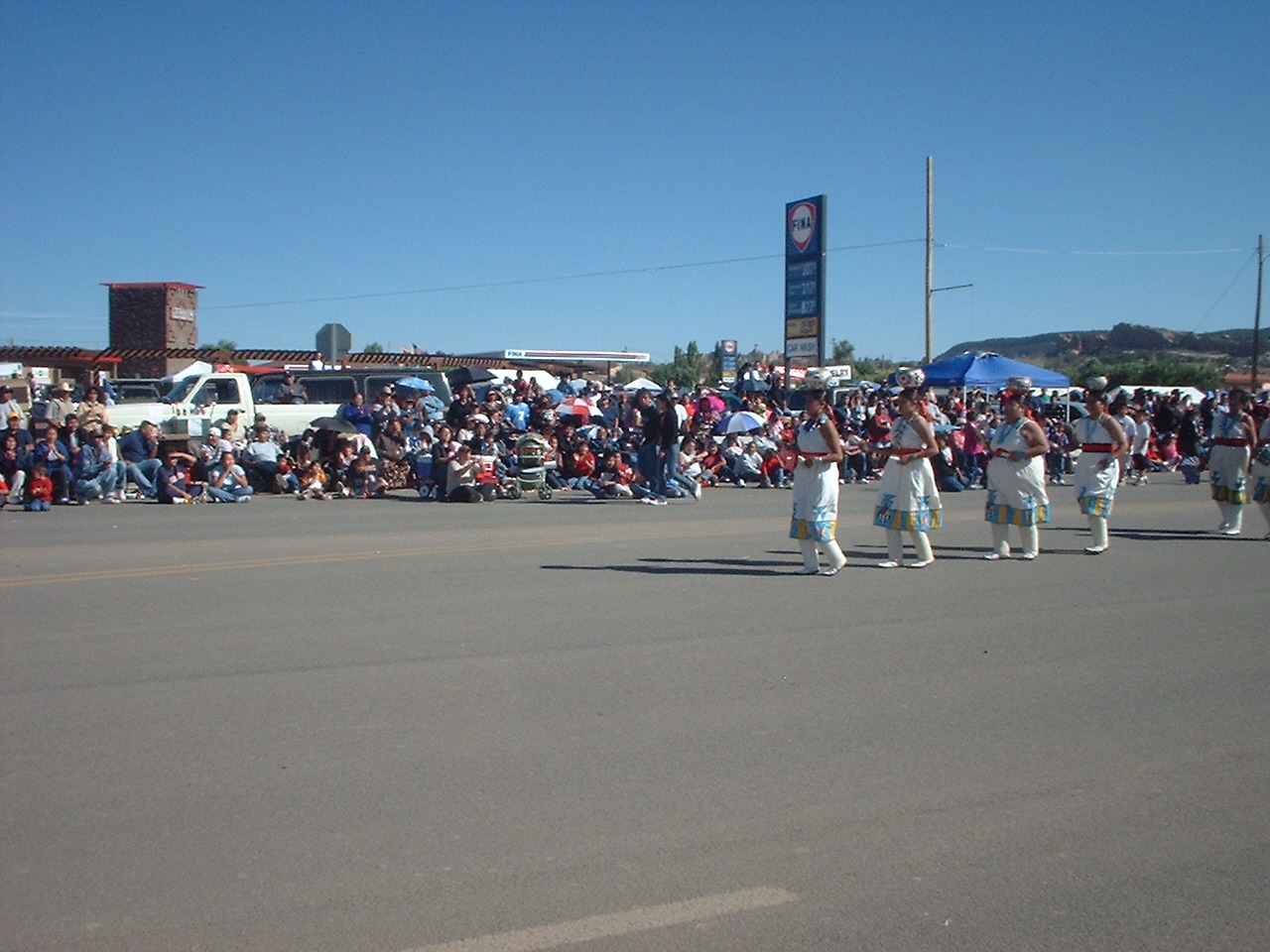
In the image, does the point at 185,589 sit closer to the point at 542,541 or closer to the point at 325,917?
the point at 542,541

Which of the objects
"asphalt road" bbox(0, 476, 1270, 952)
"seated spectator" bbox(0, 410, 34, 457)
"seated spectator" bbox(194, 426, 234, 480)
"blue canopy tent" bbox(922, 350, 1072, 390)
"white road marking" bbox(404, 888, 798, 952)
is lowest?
"white road marking" bbox(404, 888, 798, 952)

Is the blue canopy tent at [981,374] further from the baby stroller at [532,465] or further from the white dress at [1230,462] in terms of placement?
the white dress at [1230,462]

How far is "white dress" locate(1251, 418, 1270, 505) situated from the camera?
1380cm

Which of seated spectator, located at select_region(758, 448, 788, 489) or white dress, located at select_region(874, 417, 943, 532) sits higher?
white dress, located at select_region(874, 417, 943, 532)

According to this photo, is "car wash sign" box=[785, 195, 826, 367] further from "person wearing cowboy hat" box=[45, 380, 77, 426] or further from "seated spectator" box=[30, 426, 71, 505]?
"seated spectator" box=[30, 426, 71, 505]

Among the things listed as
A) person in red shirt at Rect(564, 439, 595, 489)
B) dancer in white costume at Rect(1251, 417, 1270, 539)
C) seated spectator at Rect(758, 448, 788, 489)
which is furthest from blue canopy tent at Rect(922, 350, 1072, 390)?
dancer in white costume at Rect(1251, 417, 1270, 539)

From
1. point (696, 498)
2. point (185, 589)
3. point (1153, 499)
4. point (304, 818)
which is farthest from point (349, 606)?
point (1153, 499)

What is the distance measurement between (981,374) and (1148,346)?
6769cm

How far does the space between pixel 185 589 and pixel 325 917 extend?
675 centimetres

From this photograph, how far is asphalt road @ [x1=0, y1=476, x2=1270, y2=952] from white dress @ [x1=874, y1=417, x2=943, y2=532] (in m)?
0.76

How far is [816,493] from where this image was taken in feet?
35.8

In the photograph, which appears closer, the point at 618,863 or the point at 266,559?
the point at 618,863

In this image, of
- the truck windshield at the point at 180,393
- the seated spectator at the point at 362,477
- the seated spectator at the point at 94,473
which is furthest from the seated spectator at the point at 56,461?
the truck windshield at the point at 180,393

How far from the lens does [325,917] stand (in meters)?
3.91
